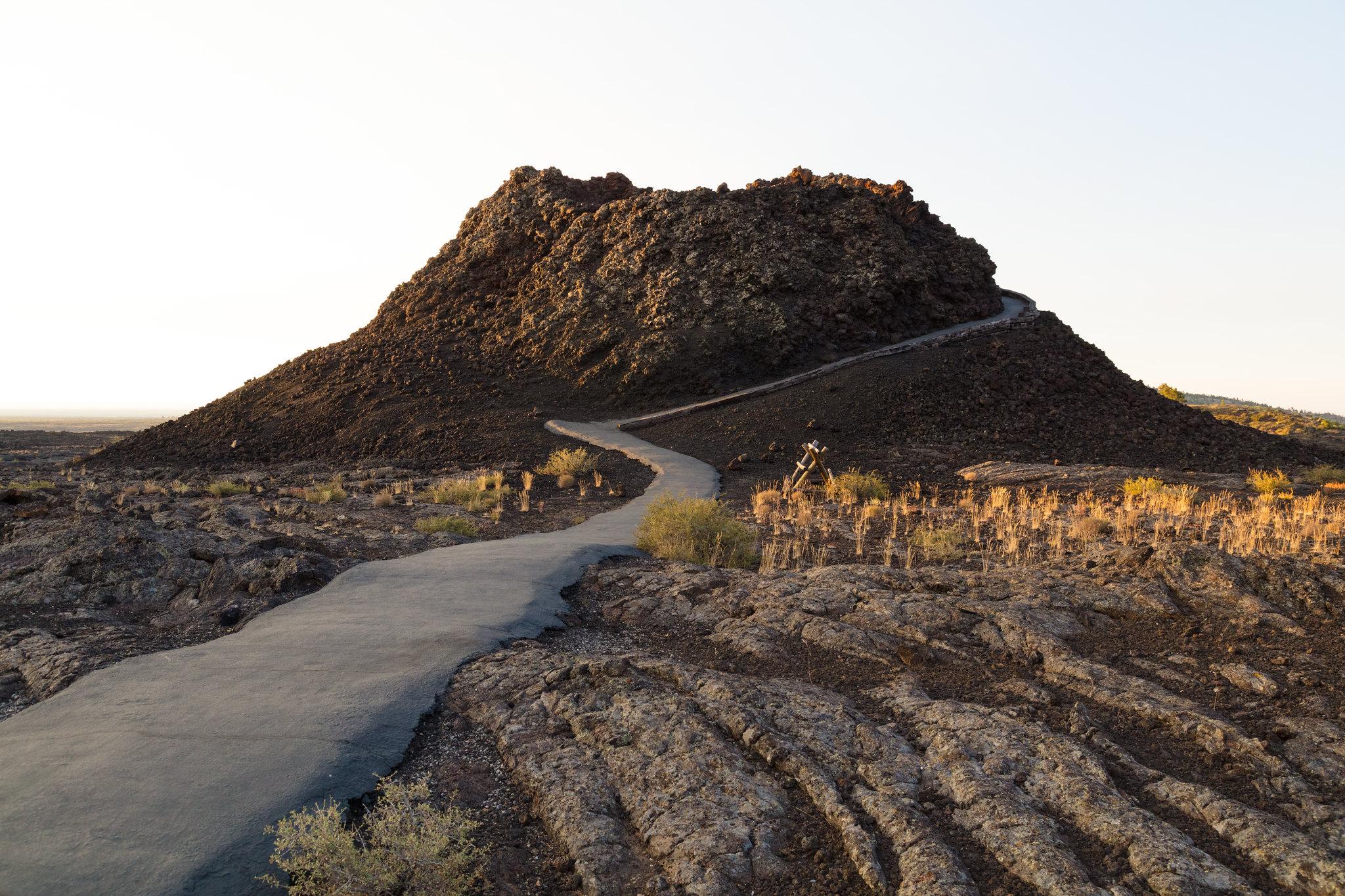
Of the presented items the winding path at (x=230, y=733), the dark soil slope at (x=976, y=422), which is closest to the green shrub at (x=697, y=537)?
the winding path at (x=230, y=733)

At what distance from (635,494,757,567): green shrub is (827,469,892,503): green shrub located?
6.18 m

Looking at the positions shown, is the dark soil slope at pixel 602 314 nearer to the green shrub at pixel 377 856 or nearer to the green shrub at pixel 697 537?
the green shrub at pixel 697 537

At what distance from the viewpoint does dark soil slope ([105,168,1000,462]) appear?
31844 mm

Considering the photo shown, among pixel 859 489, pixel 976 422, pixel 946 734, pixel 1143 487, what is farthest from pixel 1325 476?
pixel 946 734

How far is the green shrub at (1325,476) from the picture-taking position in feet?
67.1

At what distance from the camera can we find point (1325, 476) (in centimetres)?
2088

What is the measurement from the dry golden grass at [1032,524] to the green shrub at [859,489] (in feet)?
Answer: 1.30

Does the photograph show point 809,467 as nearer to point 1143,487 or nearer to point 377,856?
point 1143,487

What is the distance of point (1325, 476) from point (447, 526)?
71.0ft

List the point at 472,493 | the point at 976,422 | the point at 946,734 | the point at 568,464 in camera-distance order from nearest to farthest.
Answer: the point at 946,734
the point at 472,493
the point at 568,464
the point at 976,422

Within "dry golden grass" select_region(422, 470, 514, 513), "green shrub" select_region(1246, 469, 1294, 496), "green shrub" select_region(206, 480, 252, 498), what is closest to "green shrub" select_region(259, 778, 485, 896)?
"dry golden grass" select_region(422, 470, 514, 513)

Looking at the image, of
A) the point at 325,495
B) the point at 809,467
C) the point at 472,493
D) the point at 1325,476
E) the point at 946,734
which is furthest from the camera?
the point at 1325,476

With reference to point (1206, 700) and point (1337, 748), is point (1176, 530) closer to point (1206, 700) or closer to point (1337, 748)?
point (1206, 700)

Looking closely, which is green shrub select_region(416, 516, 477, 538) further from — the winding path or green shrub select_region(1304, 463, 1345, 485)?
green shrub select_region(1304, 463, 1345, 485)
